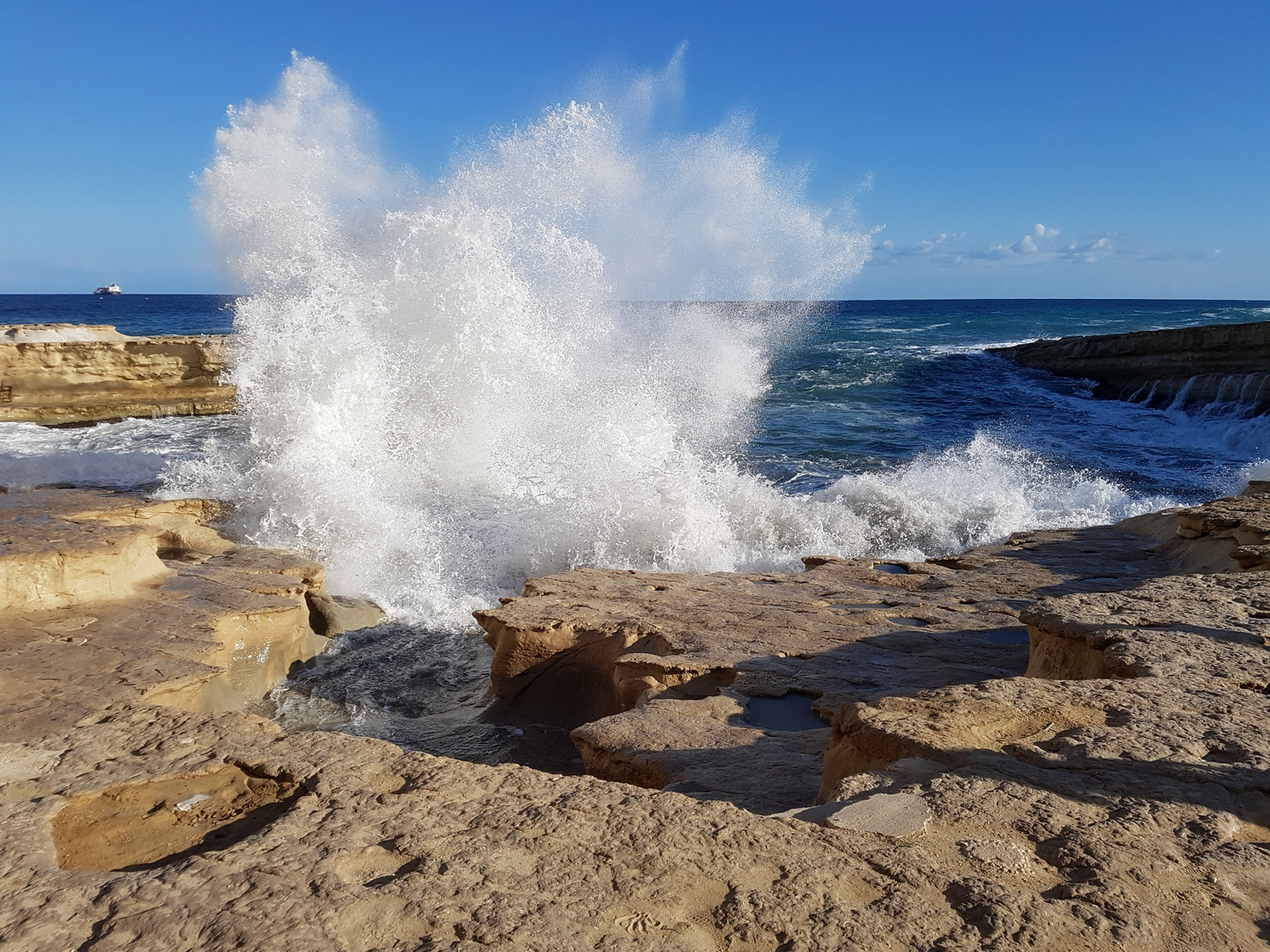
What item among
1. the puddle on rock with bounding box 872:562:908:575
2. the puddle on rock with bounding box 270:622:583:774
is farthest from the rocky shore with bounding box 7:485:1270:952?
the puddle on rock with bounding box 872:562:908:575

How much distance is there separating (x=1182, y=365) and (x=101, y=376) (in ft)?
70.0

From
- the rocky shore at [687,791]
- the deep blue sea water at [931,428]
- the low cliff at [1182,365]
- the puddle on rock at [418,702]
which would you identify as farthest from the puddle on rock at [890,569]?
the low cliff at [1182,365]

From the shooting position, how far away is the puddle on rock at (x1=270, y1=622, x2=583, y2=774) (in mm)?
4156

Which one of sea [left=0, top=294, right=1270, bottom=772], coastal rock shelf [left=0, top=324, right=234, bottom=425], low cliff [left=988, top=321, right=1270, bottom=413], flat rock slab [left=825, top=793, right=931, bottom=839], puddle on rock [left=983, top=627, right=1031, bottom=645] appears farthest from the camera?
low cliff [left=988, top=321, right=1270, bottom=413]

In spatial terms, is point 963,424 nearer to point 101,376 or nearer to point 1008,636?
point 1008,636

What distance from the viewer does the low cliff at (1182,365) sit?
15.6m

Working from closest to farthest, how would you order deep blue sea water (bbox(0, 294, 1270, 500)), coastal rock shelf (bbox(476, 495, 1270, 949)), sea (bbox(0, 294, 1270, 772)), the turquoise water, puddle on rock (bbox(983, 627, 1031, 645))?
coastal rock shelf (bbox(476, 495, 1270, 949)) → puddle on rock (bbox(983, 627, 1031, 645)) → sea (bbox(0, 294, 1270, 772)) → deep blue sea water (bbox(0, 294, 1270, 500)) → the turquoise water

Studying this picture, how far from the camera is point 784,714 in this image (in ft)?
11.6

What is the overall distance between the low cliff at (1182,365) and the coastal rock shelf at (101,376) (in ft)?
60.4

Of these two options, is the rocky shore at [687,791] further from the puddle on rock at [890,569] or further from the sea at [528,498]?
the puddle on rock at [890,569]

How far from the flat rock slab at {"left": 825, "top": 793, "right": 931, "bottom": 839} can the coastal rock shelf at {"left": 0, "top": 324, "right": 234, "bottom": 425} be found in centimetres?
1488

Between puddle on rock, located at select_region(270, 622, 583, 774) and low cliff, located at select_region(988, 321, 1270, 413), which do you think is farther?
low cliff, located at select_region(988, 321, 1270, 413)

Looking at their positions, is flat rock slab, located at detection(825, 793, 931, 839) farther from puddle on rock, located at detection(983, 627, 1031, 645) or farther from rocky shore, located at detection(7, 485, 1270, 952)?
puddle on rock, located at detection(983, 627, 1031, 645)

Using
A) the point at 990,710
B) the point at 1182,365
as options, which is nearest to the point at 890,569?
the point at 990,710
